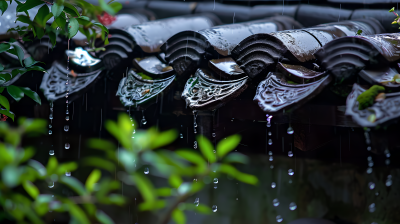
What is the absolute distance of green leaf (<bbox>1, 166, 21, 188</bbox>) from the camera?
0.60m

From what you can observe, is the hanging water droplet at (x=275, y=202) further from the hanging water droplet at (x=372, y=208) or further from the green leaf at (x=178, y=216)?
the green leaf at (x=178, y=216)

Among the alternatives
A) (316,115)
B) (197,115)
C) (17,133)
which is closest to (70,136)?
(197,115)

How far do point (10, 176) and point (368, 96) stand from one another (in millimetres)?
1692

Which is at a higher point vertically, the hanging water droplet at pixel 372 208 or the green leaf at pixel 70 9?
the green leaf at pixel 70 9

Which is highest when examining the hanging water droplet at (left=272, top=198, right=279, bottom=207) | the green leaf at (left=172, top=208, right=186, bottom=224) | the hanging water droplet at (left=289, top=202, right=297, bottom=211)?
the green leaf at (left=172, top=208, right=186, bottom=224)

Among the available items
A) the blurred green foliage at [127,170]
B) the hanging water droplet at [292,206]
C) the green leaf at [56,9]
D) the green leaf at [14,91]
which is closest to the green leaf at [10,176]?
the blurred green foliage at [127,170]

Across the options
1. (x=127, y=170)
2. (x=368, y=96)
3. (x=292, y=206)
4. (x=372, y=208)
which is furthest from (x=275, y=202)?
(x=127, y=170)

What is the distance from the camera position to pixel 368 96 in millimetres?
1726

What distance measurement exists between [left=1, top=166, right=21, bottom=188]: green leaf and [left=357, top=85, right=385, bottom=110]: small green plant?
165 cm

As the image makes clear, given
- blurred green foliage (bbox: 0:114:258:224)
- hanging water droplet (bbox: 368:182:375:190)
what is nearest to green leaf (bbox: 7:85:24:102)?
blurred green foliage (bbox: 0:114:258:224)

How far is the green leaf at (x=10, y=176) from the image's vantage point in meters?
0.60

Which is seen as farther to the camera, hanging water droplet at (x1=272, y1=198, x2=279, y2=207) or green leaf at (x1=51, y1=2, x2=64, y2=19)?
hanging water droplet at (x1=272, y1=198, x2=279, y2=207)

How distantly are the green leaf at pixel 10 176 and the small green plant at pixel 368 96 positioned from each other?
1648mm

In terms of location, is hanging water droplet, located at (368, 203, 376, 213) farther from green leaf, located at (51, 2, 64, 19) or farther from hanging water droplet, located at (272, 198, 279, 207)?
green leaf, located at (51, 2, 64, 19)
